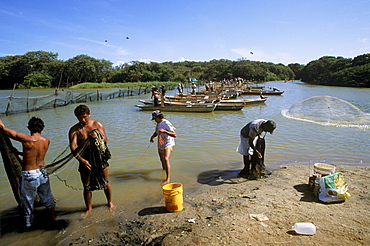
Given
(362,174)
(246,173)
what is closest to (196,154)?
(246,173)

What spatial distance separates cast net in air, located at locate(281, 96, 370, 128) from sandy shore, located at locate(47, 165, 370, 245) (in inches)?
381

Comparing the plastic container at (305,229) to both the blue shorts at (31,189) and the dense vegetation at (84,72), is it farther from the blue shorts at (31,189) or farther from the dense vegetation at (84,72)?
the dense vegetation at (84,72)

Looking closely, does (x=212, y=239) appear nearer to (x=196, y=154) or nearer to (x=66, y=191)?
(x=66, y=191)

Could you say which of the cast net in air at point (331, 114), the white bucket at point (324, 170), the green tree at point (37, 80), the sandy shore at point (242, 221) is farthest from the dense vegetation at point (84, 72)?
the white bucket at point (324, 170)

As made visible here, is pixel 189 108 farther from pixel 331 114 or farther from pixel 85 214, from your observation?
pixel 85 214

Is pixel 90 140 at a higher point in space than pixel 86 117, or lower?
lower

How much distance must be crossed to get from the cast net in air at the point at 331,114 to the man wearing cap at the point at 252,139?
9.38 m

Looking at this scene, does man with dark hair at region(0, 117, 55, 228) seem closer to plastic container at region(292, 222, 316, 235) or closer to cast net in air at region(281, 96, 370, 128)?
plastic container at region(292, 222, 316, 235)

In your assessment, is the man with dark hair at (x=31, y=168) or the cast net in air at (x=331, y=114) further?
the cast net in air at (x=331, y=114)

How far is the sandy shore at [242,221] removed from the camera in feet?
10.3

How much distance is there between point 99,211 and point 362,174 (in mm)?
5705

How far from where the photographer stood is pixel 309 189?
4758mm

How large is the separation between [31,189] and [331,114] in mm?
16613

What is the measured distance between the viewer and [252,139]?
5156mm
